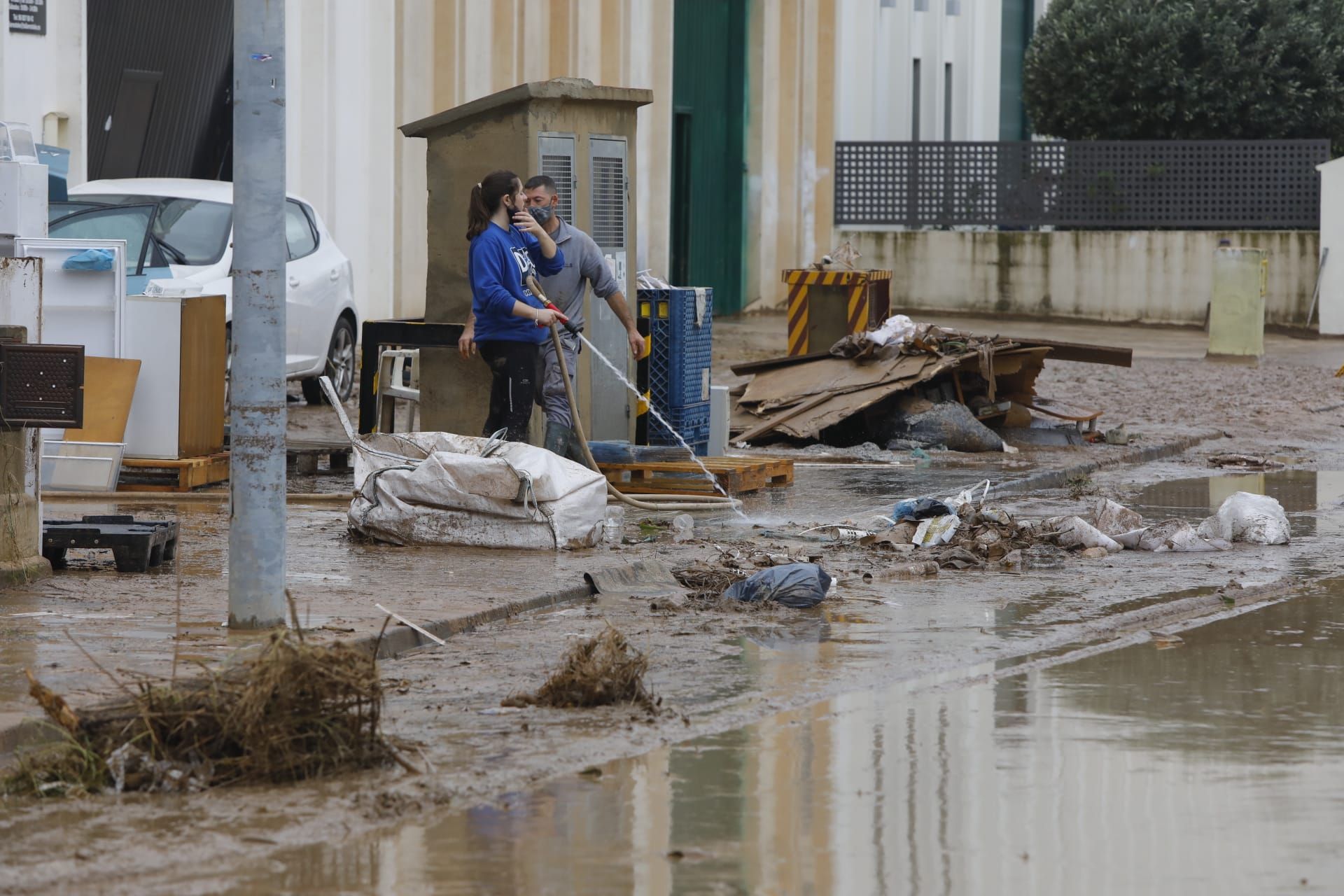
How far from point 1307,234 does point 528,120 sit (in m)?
20.9

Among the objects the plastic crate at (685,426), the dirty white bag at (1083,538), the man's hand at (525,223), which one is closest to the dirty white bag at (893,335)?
the plastic crate at (685,426)

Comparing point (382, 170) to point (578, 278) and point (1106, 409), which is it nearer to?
point (1106, 409)

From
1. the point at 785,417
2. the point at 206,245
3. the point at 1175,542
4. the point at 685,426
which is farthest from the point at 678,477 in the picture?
the point at 206,245

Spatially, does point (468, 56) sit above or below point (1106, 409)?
above

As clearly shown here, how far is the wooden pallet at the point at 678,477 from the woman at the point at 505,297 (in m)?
0.92

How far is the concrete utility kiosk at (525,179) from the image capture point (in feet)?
40.1

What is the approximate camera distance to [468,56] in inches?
958

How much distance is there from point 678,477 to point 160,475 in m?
3.14

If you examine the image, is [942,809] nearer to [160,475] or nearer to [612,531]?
[612,531]

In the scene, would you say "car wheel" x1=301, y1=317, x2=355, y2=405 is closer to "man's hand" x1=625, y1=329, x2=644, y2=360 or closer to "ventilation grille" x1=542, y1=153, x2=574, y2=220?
"ventilation grille" x1=542, y1=153, x2=574, y2=220

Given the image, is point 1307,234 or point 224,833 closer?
point 224,833

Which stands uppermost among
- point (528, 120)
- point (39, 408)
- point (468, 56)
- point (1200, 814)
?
→ point (468, 56)

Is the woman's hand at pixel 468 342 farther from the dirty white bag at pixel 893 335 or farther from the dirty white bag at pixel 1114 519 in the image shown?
the dirty white bag at pixel 893 335

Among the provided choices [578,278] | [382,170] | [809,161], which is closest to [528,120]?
[578,278]
